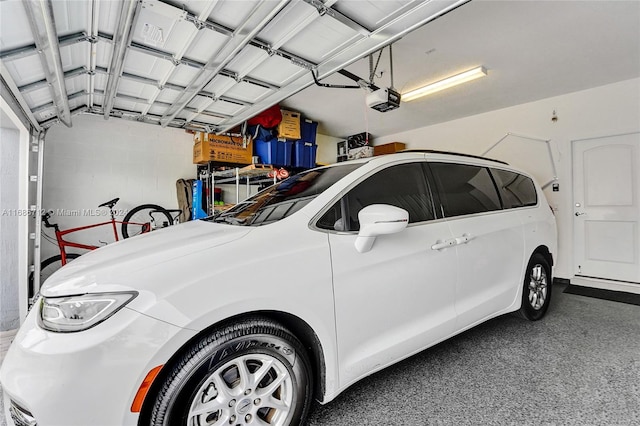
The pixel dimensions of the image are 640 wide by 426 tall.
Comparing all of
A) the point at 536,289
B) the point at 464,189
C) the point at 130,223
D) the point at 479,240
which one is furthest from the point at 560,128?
the point at 130,223

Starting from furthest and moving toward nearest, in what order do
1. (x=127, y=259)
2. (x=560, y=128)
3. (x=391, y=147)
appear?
(x=391, y=147)
(x=560, y=128)
(x=127, y=259)

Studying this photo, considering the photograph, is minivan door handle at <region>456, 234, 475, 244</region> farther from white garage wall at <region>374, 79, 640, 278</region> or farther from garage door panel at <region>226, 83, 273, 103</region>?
white garage wall at <region>374, 79, 640, 278</region>

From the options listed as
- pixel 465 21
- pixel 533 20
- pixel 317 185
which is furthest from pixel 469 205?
pixel 533 20

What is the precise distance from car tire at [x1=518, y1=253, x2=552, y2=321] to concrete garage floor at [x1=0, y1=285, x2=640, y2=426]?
150 mm

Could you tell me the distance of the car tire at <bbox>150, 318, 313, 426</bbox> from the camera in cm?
105

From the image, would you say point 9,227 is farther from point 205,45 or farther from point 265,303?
point 265,303

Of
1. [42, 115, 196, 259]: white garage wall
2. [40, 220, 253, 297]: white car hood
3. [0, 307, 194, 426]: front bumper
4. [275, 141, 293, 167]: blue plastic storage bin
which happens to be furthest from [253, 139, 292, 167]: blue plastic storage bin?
[0, 307, 194, 426]: front bumper

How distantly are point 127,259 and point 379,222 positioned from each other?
3.54 ft

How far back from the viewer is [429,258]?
1.70 meters

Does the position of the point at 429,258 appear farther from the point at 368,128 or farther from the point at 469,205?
the point at 368,128

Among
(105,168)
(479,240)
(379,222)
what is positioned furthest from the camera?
(105,168)

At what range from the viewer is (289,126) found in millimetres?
4781

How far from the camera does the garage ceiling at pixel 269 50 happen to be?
1.77 m

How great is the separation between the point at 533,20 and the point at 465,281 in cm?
257
